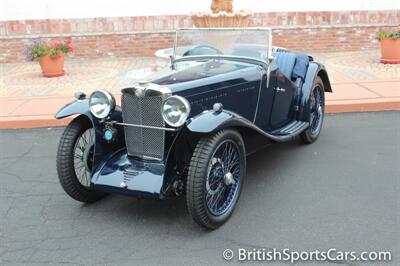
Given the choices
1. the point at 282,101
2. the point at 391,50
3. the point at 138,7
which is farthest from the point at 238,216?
the point at 138,7

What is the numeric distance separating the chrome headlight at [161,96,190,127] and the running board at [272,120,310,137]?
1.35m

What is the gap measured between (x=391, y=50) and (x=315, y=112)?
486 centimetres

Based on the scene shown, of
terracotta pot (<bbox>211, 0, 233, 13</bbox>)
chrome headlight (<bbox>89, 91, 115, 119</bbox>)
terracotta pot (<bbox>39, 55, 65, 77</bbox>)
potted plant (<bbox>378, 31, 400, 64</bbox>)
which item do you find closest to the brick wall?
potted plant (<bbox>378, 31, 400, 64</bbox>)

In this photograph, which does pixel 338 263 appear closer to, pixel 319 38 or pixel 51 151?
pixel 51 151

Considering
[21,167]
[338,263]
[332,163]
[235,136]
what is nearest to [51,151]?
[21,167]

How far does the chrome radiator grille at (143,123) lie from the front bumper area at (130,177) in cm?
9

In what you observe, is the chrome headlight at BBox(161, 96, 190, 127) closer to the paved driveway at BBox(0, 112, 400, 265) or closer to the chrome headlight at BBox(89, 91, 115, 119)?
the chrome headlight at BBox(89, 91, 115, 119)

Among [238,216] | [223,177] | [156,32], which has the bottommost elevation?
[238,216]

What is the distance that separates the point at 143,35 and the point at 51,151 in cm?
672

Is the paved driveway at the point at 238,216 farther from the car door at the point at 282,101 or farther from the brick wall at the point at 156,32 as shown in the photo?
the brick wall at the point at 156,32

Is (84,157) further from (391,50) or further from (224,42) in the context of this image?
(391,50)

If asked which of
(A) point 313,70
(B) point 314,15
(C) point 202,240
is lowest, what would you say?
(C) point 202,240

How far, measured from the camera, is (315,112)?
526 cm

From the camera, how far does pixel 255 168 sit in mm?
4422
